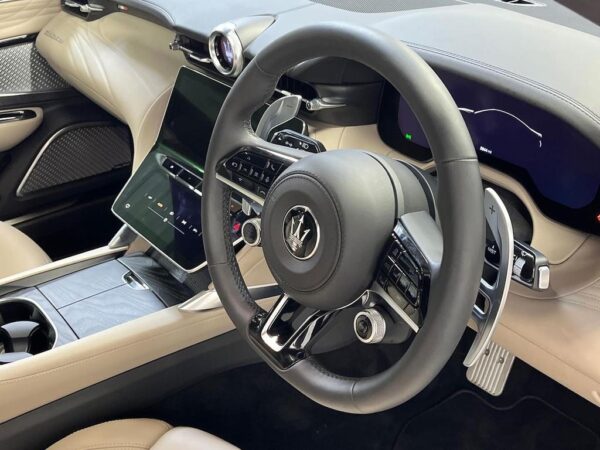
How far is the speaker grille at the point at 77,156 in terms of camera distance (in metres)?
1.87

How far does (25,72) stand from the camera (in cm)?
185

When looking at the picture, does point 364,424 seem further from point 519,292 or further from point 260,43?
point 260,43

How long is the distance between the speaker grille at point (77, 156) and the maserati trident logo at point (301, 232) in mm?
1236

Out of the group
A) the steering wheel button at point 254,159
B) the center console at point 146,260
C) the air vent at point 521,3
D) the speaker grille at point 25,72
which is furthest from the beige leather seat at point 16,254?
the air vent at point 521,3

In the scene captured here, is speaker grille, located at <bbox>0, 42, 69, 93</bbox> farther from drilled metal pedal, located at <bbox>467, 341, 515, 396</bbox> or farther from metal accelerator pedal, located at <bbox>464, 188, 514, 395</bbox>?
metal accelerator pedal, located at <bbox>464, 188, 514, 395</bbox>

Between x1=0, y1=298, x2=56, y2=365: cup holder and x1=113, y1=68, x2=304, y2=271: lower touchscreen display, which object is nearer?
x1=0, y1=298, x2=56, y2=365: cup holder

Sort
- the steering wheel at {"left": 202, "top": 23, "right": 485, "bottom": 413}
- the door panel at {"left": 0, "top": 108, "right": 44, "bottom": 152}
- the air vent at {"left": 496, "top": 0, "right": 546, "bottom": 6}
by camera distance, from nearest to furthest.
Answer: the steering wheel at {"left": 202, "top": 23, "right": 485, "bottom": 413}
the air vent at {"left": 496, "top": 0, "right": 546, "bottom": 6}
the door panel at {"left": 0, "top": 108, "right": 44, "bottom": 152}

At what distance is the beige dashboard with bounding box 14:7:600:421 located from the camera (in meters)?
0.95

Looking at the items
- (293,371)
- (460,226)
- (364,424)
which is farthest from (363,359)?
(460,226)

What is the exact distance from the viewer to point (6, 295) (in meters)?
1.29

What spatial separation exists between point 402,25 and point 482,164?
0.90 feet

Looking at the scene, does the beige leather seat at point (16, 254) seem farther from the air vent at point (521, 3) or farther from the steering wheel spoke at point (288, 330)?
the air vent at point (521, 3)

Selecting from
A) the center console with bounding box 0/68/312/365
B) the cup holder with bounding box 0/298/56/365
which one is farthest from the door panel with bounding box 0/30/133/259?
the cup holder with bounding box 0/298/56/365

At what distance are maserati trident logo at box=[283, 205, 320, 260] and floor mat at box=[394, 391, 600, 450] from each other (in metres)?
0.81
